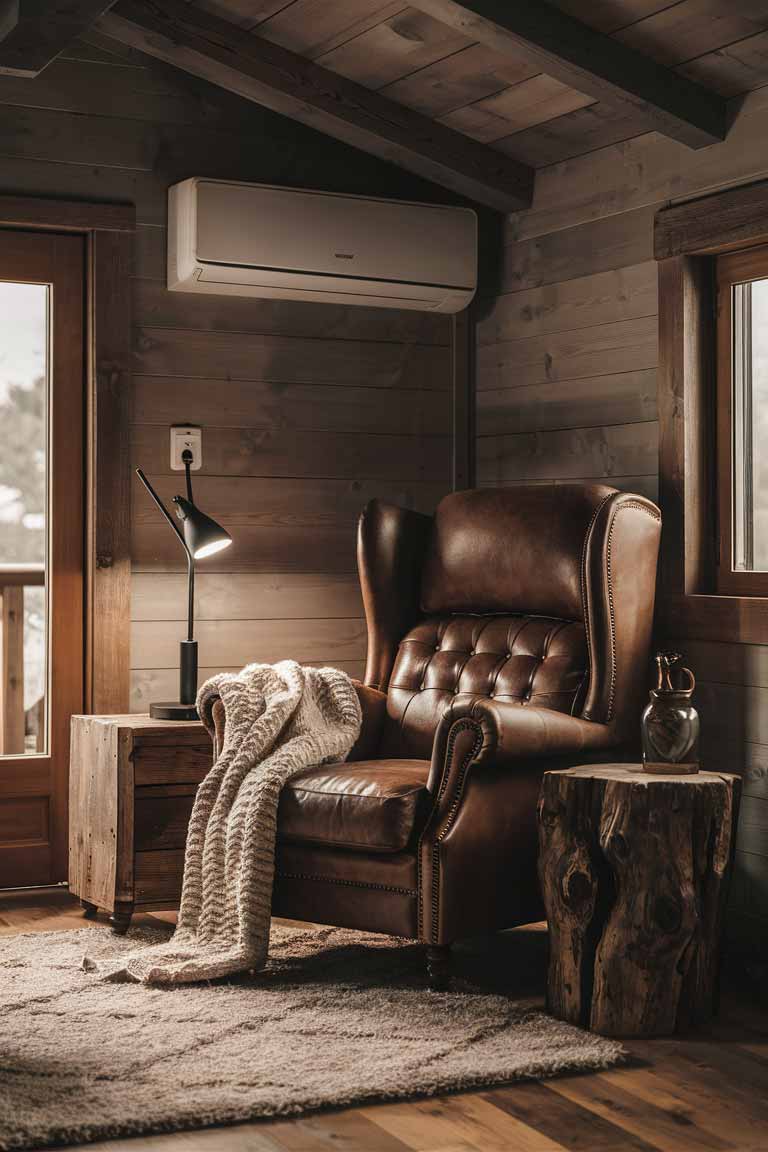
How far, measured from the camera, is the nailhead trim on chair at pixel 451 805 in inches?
124

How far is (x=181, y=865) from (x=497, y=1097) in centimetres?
144

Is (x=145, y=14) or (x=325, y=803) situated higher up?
(x=145, y=14)

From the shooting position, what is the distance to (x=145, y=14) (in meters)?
3.86

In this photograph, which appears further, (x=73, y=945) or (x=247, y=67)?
(x=247, y=67)

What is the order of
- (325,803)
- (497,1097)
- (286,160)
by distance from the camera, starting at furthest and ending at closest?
1. (286,160)
2. (325,803)
3. (497,1097)

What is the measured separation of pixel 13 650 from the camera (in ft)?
14.4

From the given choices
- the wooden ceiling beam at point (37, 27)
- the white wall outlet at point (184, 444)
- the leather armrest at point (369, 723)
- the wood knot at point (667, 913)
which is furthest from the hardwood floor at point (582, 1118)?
the wooden ceiling beam at point (37, 27)

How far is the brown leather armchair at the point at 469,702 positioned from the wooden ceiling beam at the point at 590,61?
95 centimetres

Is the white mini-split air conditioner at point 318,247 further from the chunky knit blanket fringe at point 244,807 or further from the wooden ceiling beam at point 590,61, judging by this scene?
the chunky knit blanket fringe at point 244,807

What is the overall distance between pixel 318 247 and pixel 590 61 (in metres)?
1.11

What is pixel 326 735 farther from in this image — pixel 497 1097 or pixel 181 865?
pixel 497 1097

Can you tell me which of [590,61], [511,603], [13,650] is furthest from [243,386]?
[590,61]

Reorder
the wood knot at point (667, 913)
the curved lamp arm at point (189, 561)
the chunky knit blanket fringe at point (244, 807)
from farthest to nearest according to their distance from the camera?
1. the curved lamp arm at point (189, 561)
2. the chunky knit blanket fringe at point (244, 807)
3. the wood knot at point (667, 913)

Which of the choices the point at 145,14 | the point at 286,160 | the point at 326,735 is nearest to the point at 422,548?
the point at 326,735
